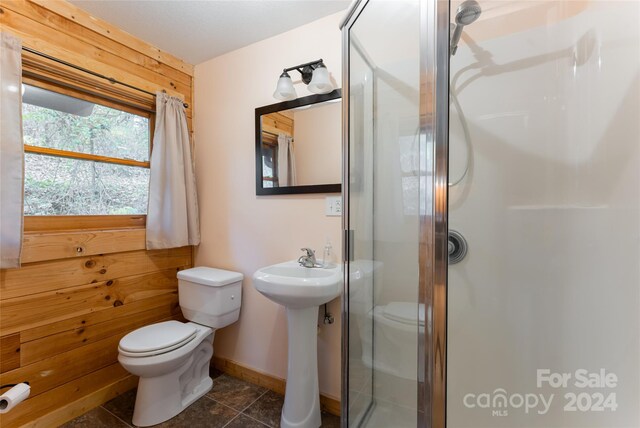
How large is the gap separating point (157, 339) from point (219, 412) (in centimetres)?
52

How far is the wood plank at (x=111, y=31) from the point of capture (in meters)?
1.38

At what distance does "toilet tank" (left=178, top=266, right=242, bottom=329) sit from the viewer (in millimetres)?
1618

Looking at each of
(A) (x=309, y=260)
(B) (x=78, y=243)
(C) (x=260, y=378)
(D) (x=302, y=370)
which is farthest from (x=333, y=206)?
(B) (x=78, y=243)

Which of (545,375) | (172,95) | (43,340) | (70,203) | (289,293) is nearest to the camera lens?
(545,375)

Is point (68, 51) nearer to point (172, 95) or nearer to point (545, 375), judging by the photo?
point (172, 95)

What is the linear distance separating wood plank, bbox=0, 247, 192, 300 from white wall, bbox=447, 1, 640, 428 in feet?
5.81

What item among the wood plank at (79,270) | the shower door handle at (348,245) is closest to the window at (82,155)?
the wood plank at (79,270)

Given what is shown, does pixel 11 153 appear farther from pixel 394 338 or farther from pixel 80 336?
pixel 394 338

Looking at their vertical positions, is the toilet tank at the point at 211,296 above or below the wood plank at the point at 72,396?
above

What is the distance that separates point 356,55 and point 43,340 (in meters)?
2.04

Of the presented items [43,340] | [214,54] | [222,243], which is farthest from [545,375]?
[214,54]

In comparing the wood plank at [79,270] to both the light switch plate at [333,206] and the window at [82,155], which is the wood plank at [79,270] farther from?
the light switch plate at [333,206]

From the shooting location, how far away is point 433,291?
779 mm

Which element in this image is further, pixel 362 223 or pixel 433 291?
pixel 362 223
